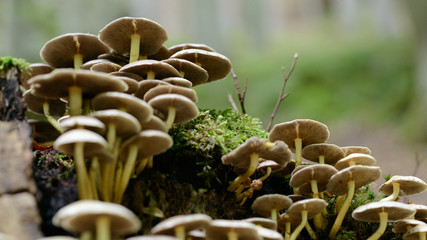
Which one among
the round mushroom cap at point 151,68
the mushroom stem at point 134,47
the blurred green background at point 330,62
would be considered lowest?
the blurred green background at point 330,62

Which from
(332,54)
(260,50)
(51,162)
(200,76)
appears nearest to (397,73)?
(332,54)

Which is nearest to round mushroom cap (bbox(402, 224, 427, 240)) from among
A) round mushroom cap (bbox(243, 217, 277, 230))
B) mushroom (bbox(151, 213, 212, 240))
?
round mushroom cap (bbox(243, 217, 277, 230))

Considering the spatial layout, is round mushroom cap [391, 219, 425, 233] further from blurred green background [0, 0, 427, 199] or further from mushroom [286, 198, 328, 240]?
blurred green background [0, 0, 427, 199]

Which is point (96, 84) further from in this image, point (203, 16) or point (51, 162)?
point (203, 16)

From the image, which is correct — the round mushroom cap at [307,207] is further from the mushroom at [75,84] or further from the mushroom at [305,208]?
the mushroom at [75,84]

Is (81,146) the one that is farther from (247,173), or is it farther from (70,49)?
(70,49)

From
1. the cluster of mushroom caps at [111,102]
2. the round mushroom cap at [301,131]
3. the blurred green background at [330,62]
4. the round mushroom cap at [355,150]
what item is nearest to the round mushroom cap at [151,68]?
the cluster of mushroom caps at [111,102]
